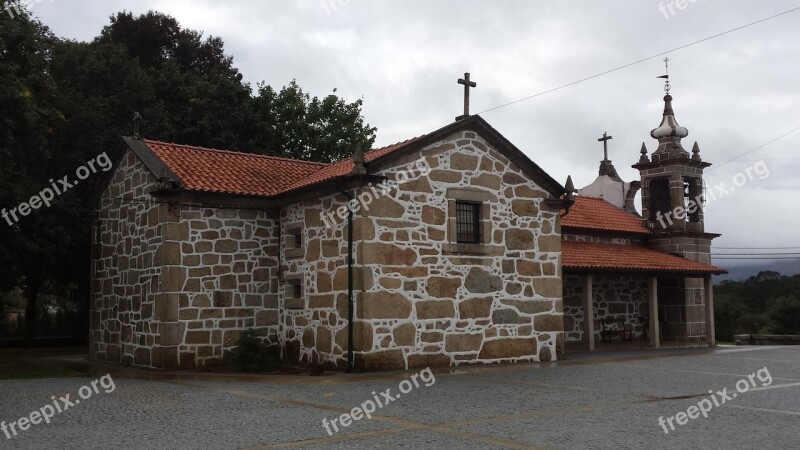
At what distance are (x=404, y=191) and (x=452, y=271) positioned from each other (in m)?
2.00

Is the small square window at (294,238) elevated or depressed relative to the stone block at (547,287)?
elevated

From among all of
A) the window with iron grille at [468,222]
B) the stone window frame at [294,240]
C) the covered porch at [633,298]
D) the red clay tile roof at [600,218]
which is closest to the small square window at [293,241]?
the stone window frame at [294,240]

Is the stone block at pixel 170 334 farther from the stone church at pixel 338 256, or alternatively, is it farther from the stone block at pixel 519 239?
the stone block at pixel 519 239

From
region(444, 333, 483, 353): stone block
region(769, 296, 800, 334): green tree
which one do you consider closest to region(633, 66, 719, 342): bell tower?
region(444, 333, 483, 353): stone block

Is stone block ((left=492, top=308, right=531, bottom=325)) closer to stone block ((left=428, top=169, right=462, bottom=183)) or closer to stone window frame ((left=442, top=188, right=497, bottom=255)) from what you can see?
stone window frame ((left=442, top=188, right=497, bottom=255))

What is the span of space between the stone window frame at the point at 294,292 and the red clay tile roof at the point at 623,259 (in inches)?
287

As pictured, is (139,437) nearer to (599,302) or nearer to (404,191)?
(404,191)

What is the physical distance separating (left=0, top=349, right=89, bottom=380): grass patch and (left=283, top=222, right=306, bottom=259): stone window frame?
4952 millimetres

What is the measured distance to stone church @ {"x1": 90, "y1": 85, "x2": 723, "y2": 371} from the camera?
1420 cm

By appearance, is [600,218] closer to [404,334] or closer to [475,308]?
[475,308]

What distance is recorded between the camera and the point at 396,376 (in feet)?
43.0
